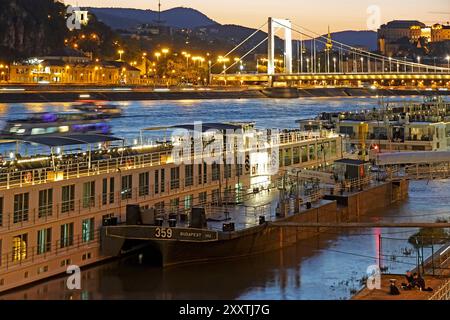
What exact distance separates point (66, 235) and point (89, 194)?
1039 mm

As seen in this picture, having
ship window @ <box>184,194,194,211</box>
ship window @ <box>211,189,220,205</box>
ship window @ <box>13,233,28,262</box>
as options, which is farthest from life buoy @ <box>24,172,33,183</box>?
ship window @ <box>211,189,220,205</box>

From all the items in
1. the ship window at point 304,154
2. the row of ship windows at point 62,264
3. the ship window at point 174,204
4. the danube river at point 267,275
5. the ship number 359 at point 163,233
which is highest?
the ship window at point 304,154

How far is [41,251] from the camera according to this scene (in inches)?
499

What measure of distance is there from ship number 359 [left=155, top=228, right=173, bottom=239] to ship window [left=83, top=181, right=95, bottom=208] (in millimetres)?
1451

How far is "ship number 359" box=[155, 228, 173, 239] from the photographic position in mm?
13398

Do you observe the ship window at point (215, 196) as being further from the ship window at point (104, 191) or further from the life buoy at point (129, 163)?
the ship window at point (104, 191)

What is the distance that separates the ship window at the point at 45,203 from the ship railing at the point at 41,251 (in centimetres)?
51

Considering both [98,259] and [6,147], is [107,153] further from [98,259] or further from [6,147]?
[6,147]

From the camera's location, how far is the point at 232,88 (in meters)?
94.6

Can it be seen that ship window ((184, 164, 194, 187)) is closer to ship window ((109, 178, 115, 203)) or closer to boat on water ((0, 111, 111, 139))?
ship window ((109, 178, 115, 203))

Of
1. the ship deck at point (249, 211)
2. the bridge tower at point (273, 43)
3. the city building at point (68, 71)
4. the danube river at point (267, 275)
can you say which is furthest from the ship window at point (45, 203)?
the city building at point (68, 71)

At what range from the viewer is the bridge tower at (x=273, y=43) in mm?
88500
